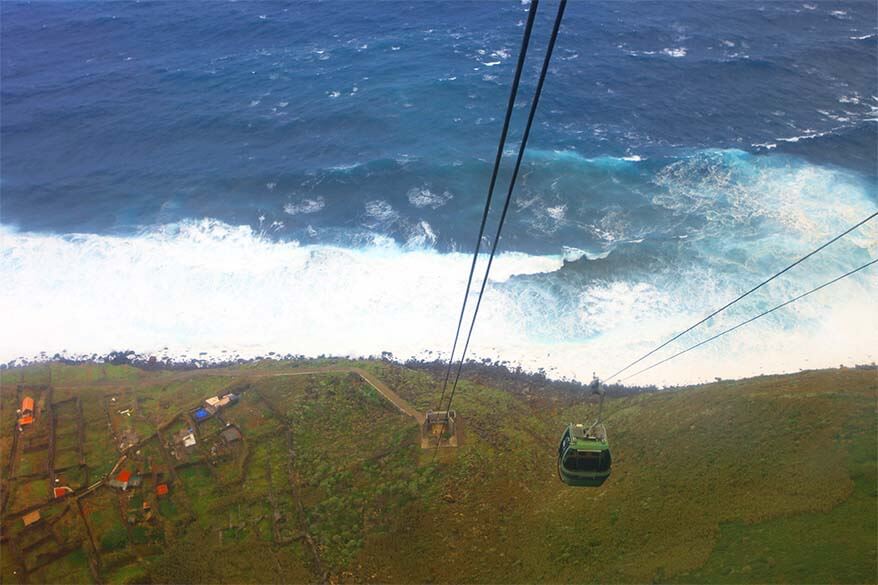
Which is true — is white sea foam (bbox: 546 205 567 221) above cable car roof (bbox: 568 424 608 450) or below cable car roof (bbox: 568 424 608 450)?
below

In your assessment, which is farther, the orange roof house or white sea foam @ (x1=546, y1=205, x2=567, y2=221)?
white sea foam @ (x1=546, y1=205, x2=567, y2=221)

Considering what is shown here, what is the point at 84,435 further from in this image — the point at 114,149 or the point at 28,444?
the point at 114,149

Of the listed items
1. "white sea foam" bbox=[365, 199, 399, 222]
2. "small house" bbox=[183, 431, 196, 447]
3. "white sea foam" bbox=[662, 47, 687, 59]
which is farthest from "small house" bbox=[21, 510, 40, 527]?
"white sea foam" bbox=[662, 47, 687, 59]

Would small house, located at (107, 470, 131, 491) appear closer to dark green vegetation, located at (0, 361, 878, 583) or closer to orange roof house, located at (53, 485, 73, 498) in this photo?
dark green vegetation, located at (0, 361, 878, 583)

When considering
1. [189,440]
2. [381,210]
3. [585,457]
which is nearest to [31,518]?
[189,440]

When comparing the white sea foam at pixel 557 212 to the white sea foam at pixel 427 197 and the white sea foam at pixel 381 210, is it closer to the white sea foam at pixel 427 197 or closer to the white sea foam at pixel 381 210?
the white sea foam at pixel 427 197

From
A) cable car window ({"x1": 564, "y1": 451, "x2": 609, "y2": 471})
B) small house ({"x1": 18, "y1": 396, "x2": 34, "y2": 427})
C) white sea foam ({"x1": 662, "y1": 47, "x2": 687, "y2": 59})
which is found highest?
white sea foam ({"x1": 662, "y1": 47, "x2": 687, "y2": 59})
